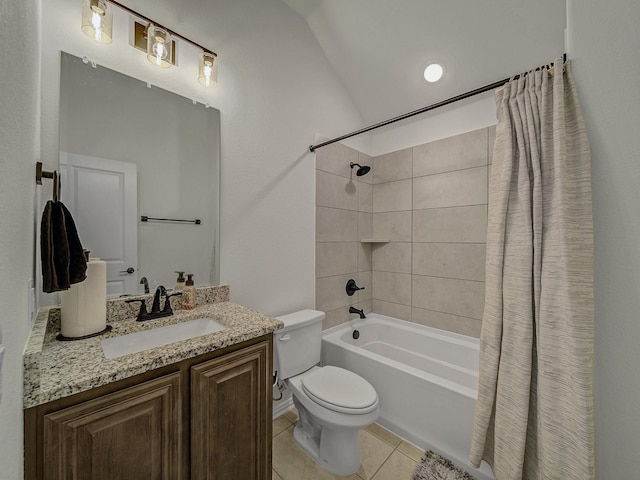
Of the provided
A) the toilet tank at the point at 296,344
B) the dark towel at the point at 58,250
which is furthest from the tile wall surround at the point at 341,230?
the dark towel at the point at 58,250

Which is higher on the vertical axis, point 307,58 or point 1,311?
point 307,58

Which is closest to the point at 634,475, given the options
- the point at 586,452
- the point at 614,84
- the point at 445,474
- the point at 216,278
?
the point at 586,452

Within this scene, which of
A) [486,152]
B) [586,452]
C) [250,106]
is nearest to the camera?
[586,452]

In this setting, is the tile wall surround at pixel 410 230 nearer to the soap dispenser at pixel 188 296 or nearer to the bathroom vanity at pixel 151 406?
the soap dispenser at pixel 188 296

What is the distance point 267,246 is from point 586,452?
176cm

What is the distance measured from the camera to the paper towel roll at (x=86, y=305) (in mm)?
1025

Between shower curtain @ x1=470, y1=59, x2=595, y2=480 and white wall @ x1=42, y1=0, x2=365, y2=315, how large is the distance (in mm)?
1314

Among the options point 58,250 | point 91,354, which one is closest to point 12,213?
point 58,250

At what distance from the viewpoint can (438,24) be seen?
6.30 ft

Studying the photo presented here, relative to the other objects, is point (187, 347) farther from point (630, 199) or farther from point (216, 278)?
point (630, 199)

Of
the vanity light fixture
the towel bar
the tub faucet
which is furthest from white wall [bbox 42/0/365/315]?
the tub faucet

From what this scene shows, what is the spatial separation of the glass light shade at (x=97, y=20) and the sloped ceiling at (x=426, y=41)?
134 centimetres

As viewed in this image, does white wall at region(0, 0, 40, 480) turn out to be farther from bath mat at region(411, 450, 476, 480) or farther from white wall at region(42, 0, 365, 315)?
bath mat at region(411, 450, 476, 480)

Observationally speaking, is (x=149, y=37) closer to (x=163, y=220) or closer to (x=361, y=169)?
(x=163, y=220)
